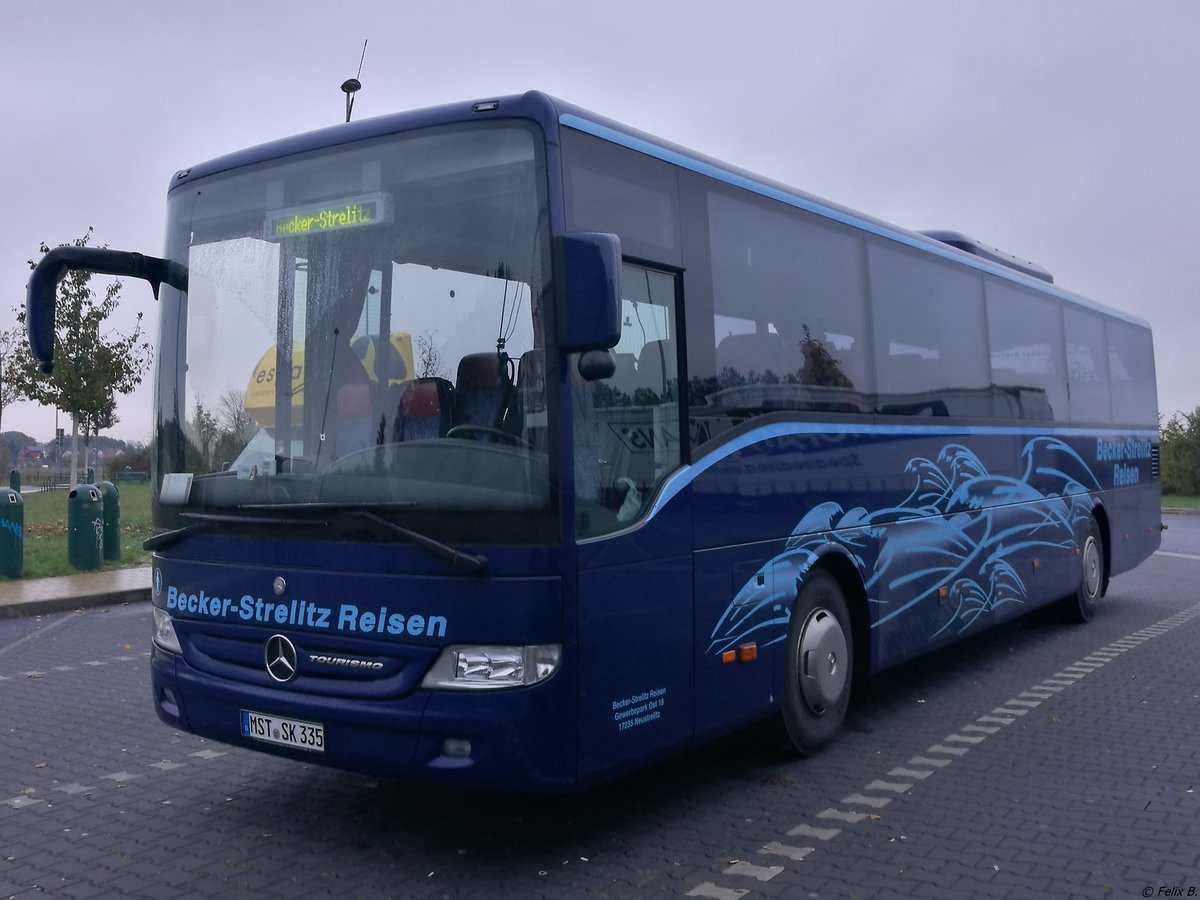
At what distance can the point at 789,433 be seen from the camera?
690 centimetres

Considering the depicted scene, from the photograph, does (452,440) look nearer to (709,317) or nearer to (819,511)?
(709,317)

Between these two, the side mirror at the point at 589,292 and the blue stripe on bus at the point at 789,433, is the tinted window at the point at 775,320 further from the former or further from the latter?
the side mirror at the point at 589,292

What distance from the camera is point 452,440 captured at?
5113 mm

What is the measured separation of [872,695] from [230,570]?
17.3 ft

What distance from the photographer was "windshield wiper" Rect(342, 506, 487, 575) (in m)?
4.93

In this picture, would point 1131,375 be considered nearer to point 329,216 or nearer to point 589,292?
point 589,292

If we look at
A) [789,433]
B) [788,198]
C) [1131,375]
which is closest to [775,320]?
[789,433]

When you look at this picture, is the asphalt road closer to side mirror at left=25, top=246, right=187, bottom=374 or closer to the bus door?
the bus door

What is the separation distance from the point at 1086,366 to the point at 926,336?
460 centimetres

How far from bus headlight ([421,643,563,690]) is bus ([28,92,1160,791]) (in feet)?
0.03

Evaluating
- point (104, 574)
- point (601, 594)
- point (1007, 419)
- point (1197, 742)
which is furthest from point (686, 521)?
point (104, 574)

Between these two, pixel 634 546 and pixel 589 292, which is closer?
pixel 589 292

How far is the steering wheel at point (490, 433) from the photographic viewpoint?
504cm

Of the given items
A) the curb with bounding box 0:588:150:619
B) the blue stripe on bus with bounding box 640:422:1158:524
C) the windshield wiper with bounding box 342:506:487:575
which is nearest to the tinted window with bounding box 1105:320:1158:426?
the blue stripe on bus with bounding box 640:422:1158:524
